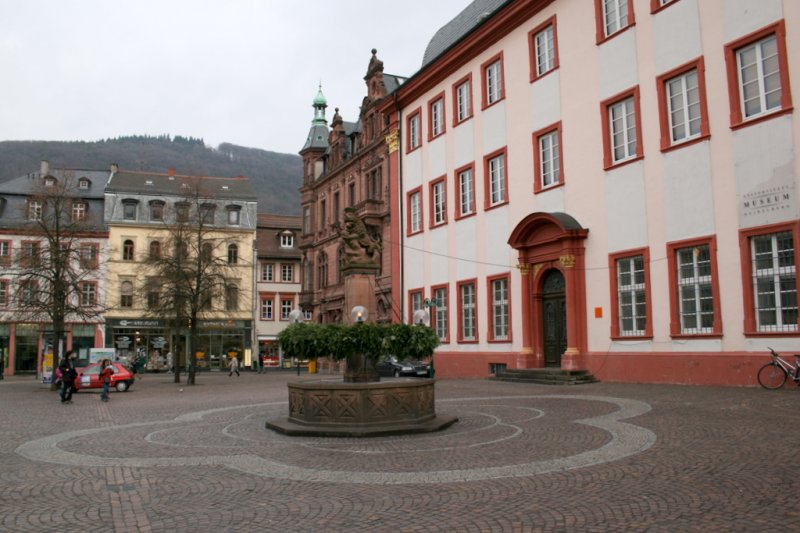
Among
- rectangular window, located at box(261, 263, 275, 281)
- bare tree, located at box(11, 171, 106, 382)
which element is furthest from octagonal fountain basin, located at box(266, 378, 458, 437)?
rectangular window, located at box(261, 263, 275, 281)

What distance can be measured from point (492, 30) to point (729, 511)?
23677 mm

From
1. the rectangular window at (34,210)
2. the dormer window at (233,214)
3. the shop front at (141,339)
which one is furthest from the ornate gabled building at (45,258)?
the dormer window at (233,214)

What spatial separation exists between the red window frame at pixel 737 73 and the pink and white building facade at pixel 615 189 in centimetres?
4

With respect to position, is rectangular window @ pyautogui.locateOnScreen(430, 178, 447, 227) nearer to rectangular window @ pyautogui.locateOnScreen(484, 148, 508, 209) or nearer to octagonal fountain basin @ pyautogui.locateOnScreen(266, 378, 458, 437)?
rectangular window @ pyautogui.locateOnScreen(484, 148, 508, 209)

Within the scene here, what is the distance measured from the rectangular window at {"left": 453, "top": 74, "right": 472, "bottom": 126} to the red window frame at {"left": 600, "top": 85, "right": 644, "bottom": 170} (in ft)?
26.8

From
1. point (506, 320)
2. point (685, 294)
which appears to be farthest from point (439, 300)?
point (685, 294)

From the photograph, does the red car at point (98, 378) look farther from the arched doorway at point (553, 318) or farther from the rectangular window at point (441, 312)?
the arched doorway at point (553, 318)

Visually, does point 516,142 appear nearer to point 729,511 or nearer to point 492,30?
point 492,30

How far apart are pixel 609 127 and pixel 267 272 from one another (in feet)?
144

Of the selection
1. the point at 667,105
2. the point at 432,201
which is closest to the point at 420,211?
the point at 432,201

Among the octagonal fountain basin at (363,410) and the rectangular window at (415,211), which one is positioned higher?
the rectangular window at (415,211)

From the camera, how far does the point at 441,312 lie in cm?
3086

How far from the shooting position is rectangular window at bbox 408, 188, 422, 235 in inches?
1294

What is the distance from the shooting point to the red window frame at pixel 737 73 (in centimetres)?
1627
